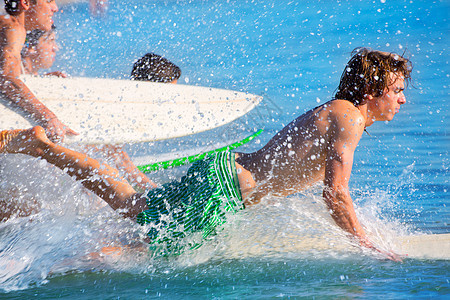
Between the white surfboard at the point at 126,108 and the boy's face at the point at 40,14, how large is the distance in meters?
0.40

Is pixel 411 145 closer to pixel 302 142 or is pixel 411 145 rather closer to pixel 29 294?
pixel 302 142

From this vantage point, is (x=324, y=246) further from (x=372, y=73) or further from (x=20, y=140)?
(x=20, y=140)

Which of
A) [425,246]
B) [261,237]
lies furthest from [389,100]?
[261,237]

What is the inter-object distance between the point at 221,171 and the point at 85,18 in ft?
44.6

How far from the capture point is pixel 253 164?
2.03 metres

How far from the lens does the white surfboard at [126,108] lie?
11.4ft

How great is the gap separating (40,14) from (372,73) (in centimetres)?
230

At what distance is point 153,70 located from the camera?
4.50 m

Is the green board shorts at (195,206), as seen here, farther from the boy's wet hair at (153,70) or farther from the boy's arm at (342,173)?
the boy's wet hair at (153,70)

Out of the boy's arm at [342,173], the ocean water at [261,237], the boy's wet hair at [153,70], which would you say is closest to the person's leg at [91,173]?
the ocean water at [261,237]

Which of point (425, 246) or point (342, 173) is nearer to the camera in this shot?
point (342, 173)

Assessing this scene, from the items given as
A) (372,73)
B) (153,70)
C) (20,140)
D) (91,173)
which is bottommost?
(91,173)

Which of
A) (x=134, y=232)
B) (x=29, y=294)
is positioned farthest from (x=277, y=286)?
(x=29, y=294)

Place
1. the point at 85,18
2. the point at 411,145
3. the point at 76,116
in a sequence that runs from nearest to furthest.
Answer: the point at 76,116 → the point at 411,145 → the point at 85,18
